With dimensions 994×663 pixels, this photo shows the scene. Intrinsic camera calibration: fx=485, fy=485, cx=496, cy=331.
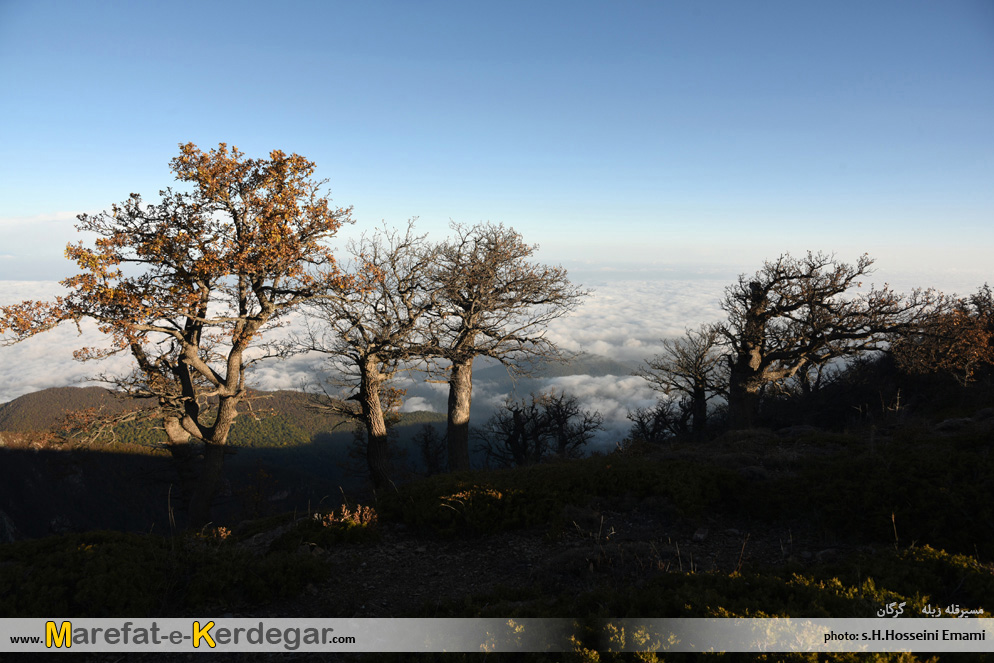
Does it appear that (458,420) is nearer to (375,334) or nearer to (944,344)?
(375,334)

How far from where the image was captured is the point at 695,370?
24969 millimetres

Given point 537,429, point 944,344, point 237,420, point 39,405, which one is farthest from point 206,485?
point 39,405

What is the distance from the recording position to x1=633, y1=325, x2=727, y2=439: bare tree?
2462 cm

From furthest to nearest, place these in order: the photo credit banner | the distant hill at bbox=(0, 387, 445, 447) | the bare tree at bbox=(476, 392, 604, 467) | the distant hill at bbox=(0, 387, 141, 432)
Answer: the distant hill at bbox=(0, 387, 445, 447), the distant hill at bbox=(0, 387, 141, 432), the bare tree at bbox=(476, 392, 604, 467), the photo credit banner

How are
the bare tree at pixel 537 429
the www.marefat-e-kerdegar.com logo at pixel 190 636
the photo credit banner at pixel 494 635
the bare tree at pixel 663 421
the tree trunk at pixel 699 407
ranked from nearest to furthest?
1. the photo credit banner at pixel 494 635
2. the www.marefat-e-kerdegar.com logo at pixel 190 636
3. the tree trunk at pixel 699 407
4. the bare tree at pixel 537 429
5. the bare tree at pixel 663 421

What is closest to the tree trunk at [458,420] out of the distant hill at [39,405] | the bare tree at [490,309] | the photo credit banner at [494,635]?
the bare tree at [490,309]

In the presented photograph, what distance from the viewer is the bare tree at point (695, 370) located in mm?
24625

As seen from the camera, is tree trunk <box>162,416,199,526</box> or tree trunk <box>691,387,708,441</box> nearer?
tree trunk <box>162,416,199,526</box>

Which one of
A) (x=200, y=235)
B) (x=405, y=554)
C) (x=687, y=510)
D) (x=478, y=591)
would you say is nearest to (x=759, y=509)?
(x=687, y=510)

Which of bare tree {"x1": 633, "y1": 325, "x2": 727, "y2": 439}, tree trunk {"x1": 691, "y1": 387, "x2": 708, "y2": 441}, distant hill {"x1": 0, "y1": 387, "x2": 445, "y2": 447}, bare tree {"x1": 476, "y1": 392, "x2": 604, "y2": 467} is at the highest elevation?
bare tree {"x1": 633, "y1": 325, "x2": 727, "y2": 439}

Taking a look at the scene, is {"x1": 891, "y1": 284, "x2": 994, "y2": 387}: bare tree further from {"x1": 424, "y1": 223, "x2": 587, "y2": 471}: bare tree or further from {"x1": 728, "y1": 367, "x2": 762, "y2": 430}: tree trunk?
{"x1": 424, "y1": 223, "x2": 587, "y2": 471}: bare tree

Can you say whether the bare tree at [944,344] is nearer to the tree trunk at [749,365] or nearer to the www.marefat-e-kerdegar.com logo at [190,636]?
the tree trunk at [749,365]

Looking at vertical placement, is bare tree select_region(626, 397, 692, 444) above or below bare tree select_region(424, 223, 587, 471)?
below

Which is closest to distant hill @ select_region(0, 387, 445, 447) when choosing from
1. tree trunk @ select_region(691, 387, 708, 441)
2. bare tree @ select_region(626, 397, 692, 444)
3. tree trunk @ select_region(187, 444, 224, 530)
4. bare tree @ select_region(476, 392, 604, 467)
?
bare tree @ select_region(476, 392, 604, 467)
